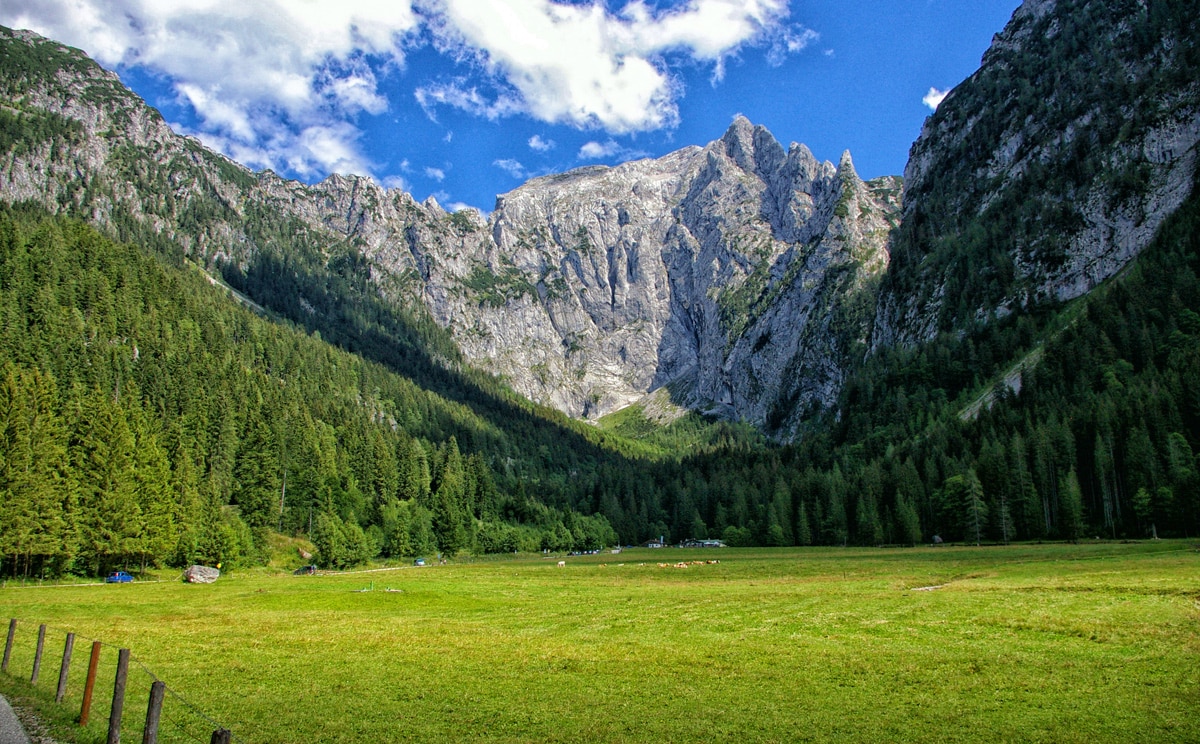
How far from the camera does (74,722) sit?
17.0 m

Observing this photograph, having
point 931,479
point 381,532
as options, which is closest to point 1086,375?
point 931,479

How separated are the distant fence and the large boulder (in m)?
50.4

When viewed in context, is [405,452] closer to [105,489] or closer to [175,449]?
[175,449]

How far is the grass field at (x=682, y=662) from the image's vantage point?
18.1 metres

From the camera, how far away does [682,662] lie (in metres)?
27.3

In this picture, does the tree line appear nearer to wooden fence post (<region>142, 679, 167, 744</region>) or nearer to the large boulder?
the large boulder

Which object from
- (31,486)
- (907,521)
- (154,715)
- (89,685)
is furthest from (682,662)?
(907,521)

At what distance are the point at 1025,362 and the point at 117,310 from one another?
8726 inches

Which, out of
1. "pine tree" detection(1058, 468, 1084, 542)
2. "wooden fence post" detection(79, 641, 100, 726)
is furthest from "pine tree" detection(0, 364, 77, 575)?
"pine tree" detection(1058, 468, 1084, 542)

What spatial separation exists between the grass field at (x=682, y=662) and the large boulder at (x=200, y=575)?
832 inches

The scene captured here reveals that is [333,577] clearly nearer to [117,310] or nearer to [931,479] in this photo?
[117,310]

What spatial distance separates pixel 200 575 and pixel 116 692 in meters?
77.3

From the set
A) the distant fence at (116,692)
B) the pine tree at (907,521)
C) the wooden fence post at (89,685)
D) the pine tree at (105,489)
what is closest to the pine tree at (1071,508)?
the pine tree at (907,521)

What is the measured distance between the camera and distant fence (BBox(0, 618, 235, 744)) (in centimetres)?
1238
